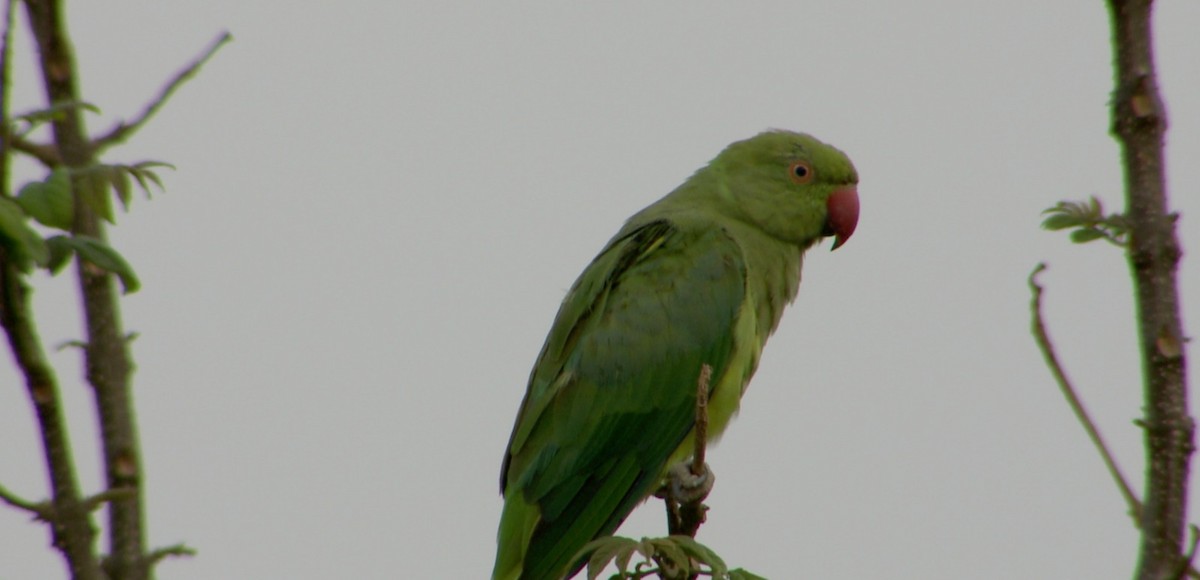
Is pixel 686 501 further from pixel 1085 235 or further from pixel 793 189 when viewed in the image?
pixel 793 189

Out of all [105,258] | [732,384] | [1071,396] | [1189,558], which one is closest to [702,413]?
[1071,396]

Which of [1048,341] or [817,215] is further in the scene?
[817,215]

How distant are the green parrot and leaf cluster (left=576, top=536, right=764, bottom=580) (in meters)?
1.41

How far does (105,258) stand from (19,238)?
0.17 meters

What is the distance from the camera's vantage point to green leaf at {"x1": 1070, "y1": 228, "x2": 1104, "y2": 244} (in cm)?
192

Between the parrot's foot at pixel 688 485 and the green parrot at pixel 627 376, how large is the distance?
750 millimetres

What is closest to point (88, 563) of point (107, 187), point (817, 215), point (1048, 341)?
point (107, 187)

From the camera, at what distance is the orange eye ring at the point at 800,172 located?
4895 mm

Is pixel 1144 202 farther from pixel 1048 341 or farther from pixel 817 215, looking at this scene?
pixel 817 215

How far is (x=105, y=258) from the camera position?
4.95 feet

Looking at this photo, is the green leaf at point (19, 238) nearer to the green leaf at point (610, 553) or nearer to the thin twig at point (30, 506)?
the thin twig at point (30, 506)

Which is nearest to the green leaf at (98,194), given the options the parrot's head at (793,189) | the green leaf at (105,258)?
the green leaf at (105,258)

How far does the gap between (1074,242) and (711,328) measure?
7.65 feet

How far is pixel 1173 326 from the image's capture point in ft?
4.97
